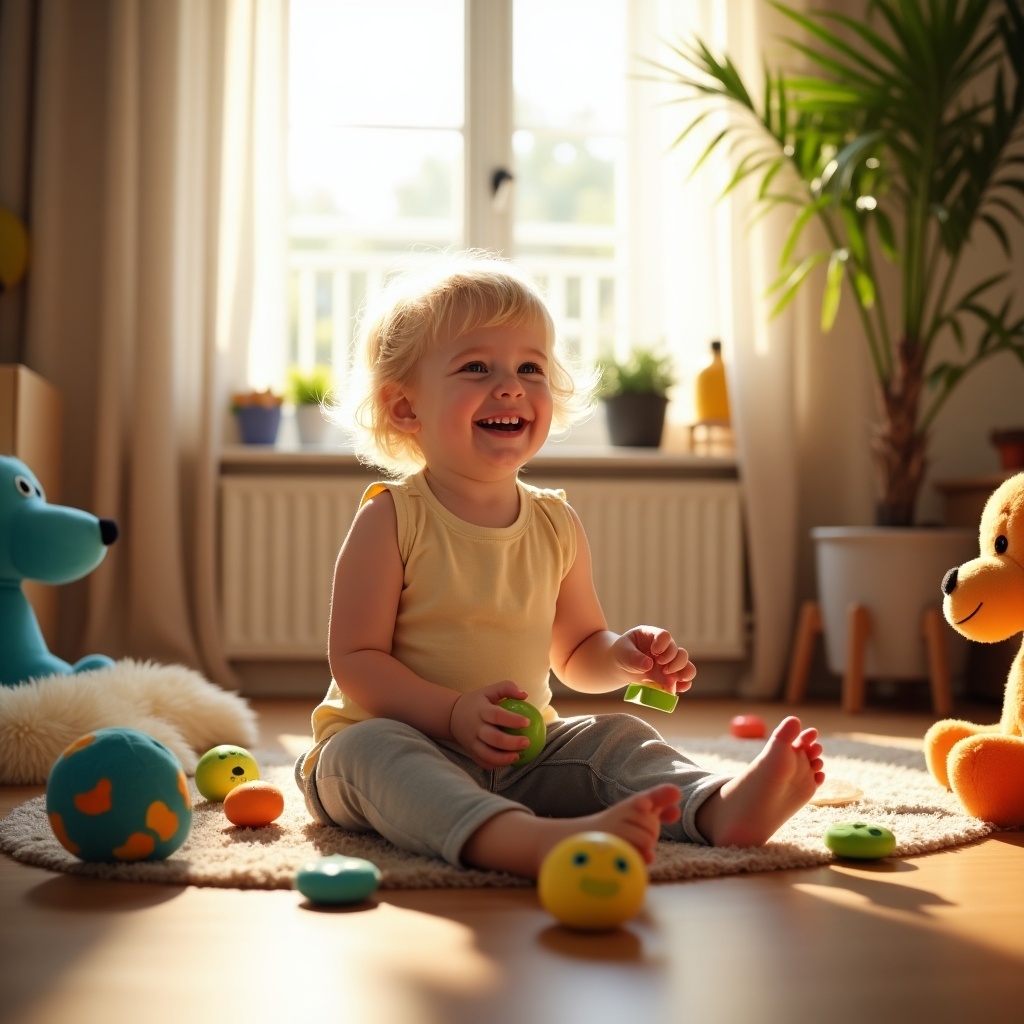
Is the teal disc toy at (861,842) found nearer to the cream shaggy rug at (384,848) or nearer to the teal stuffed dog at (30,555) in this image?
the cream shaggy rug at (384,848)

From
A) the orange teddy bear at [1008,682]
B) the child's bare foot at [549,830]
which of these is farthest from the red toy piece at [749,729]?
the child's bare foot at [549,830]

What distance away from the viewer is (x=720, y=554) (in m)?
3.06

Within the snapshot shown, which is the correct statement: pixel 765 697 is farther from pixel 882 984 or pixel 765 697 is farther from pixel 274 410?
pixel 882 984

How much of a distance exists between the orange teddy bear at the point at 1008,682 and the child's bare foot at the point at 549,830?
0.48m

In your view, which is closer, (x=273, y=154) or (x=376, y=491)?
(x=376, y=491)

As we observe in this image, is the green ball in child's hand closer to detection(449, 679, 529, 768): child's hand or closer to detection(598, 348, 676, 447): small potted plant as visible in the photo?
detection(449, 679, 529, 768): child's hand

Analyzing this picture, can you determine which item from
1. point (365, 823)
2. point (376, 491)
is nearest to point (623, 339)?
point (376, 491)

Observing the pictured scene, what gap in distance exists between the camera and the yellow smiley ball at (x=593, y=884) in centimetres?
92

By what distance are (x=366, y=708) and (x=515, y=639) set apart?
19 cm

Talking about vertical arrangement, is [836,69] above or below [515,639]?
above

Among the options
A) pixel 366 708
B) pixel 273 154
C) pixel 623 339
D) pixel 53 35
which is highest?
pixel 53 35

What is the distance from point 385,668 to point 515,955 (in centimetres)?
46

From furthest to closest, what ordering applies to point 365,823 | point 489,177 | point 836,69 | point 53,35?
point 489,177 < point 53,35 < point 836,69 < point 365,823

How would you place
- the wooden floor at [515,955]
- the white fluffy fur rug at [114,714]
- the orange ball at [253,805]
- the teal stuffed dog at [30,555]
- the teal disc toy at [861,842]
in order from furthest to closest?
the teal stuffed dog at [30,555] < the white fluffy fur rug at [114,714] < the orange ball at [253,805] < the teal disc toy at [861,842] < the wooden floor at [515,955]
